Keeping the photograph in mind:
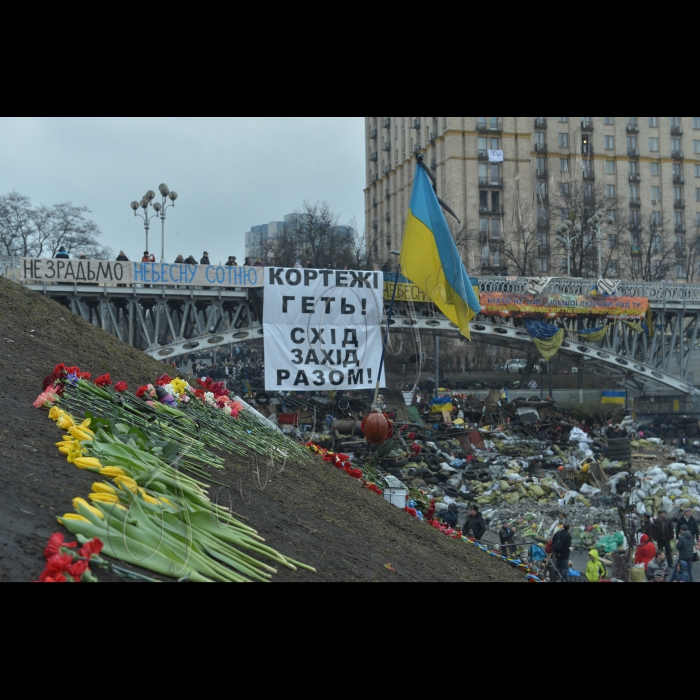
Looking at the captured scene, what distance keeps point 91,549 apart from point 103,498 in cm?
68

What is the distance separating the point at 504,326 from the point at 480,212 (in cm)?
2607

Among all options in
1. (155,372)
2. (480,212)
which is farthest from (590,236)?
(155,372)

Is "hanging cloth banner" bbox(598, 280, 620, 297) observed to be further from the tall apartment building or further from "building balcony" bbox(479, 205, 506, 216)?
"building balcony" bbox(479, 205, 506, 216)

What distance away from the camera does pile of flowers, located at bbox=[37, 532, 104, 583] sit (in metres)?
3.63

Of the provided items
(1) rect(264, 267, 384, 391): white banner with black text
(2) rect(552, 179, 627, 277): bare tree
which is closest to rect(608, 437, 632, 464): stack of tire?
(1) rect(264, 267, 384, 391): white banner with black text

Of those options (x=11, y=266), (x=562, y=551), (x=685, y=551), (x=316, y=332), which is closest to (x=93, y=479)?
(x=562, y=551)

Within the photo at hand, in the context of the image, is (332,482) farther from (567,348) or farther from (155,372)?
(567,348)

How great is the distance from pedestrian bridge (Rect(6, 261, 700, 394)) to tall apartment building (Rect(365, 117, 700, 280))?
8.76m

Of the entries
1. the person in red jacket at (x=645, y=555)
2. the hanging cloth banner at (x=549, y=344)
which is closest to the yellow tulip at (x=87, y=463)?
the person in red jacket at (x=645, y=555)

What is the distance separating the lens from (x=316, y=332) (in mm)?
21125

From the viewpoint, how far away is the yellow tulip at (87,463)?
5.12 metres

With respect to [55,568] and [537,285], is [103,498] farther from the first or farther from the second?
[537,285]

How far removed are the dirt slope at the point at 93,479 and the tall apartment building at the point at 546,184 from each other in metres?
37.8

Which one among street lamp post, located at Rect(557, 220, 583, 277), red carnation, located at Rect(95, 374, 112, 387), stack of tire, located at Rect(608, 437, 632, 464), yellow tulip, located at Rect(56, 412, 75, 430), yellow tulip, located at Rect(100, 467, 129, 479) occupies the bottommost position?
stack of tire, located at Rect(608, 437, 632, 464)
